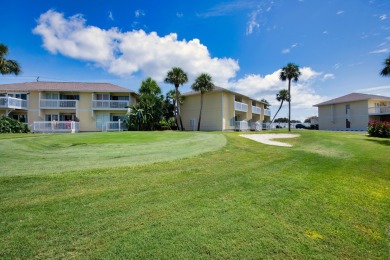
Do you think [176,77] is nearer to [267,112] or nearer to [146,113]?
[146,113]

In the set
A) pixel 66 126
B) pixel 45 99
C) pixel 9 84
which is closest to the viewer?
pixel 66 126

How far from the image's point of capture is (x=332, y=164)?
893 centimetres

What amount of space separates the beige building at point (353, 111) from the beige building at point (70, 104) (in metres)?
41.5

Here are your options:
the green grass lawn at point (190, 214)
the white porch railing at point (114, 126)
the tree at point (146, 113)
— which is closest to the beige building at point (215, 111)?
the tree at point (146, 113)

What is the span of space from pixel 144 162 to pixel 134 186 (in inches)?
102

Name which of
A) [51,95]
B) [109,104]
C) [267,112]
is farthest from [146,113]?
[267,112]

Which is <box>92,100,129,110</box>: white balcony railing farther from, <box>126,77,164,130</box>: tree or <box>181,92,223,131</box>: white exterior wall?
<box>181,92,223,131</box>: white exterior wall

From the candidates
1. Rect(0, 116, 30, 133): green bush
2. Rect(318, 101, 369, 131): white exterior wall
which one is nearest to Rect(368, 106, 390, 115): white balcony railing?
Rect(318, 101, 369, 131): white exterior wall

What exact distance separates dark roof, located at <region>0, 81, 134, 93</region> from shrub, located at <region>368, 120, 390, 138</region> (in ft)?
102

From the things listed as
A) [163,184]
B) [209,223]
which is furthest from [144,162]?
[209,223]

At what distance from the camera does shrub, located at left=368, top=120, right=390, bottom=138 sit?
22141 mm

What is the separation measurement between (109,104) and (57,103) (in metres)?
6.94

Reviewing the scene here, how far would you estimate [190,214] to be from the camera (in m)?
4.02

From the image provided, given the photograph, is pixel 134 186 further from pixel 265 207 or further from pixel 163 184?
pixel 265 207
